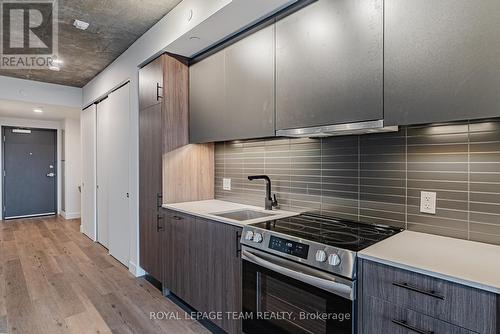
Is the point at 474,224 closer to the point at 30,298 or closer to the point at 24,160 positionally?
the point at 30,298

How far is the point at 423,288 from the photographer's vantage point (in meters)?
1.08

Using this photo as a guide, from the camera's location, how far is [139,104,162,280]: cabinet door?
2.77 m

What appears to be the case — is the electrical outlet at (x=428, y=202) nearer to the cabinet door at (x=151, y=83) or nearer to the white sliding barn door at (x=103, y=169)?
the cabinet door at (x=151, y=83)

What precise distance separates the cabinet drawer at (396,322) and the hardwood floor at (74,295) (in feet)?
4.64

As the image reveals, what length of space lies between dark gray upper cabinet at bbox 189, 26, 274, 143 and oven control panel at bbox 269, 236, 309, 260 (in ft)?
2.53

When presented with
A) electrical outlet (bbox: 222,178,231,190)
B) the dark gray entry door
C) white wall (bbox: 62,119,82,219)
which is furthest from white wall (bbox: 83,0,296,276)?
the dark gray entry door

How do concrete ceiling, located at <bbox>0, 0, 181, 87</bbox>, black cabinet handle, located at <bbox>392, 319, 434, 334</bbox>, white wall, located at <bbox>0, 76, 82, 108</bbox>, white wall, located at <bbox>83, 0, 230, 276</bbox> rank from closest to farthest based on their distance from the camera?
black cabinet handle, located at <bbox>392, 319, 434, 334</bbox> < white wall, located at <bbox>83, 0, 230, 276</bbox> < concrete ceiling, located at <bbox>0, 0, 181, 87</bbox> < white wall, located at <bbox>0, 76, 82, 108</bbox>

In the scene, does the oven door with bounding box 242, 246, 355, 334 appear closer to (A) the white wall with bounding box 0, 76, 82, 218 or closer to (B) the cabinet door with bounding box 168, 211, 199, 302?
(B) the cabinet door with bounding box 168, 211, 199, 302

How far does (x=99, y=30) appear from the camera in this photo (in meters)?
2.94

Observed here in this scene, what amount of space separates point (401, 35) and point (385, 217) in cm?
101

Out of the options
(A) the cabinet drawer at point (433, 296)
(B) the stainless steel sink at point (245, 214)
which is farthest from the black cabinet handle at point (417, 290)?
(B) the stainless steel sink at point (245, 214)

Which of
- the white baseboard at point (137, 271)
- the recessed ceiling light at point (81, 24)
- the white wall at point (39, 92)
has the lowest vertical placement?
the white baseboard at point (137, 271)

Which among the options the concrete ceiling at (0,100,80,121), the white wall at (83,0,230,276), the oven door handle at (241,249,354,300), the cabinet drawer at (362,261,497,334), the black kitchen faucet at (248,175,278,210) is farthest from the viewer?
the concrete ceiling at (0,100,80,121)

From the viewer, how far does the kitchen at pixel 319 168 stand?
117cm
